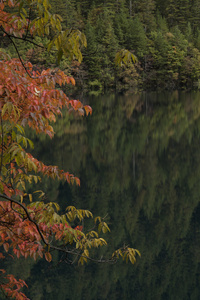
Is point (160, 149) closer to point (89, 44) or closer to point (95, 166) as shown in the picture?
point (95, 166)

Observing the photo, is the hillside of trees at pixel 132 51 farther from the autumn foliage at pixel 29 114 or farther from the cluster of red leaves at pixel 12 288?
the autumn foliage at pixel 29 114

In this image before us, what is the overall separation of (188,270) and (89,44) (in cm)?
4925

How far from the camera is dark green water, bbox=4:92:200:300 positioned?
8.05m

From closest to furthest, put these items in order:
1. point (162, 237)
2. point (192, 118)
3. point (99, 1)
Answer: point (162, 237) < point (192, 118) < point (99, 1)

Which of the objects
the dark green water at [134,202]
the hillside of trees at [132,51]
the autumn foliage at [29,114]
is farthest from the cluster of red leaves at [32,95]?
the hillside of trees at [132,51]

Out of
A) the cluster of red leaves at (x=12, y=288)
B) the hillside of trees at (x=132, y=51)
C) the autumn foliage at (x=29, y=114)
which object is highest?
the autumn foliage at (x=29, y=114)

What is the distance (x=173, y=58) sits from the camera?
62031mm

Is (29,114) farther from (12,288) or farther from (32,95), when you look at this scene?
(12,288)

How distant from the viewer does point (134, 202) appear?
12922 mm

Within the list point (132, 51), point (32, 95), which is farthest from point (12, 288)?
point (132, 51)

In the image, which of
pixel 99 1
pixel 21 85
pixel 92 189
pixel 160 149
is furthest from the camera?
pixel 99 1

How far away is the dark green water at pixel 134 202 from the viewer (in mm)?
8047

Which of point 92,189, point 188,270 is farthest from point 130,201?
point 188,270

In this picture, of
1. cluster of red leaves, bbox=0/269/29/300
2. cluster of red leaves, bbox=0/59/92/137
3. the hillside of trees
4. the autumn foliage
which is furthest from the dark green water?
the hillside of trees
